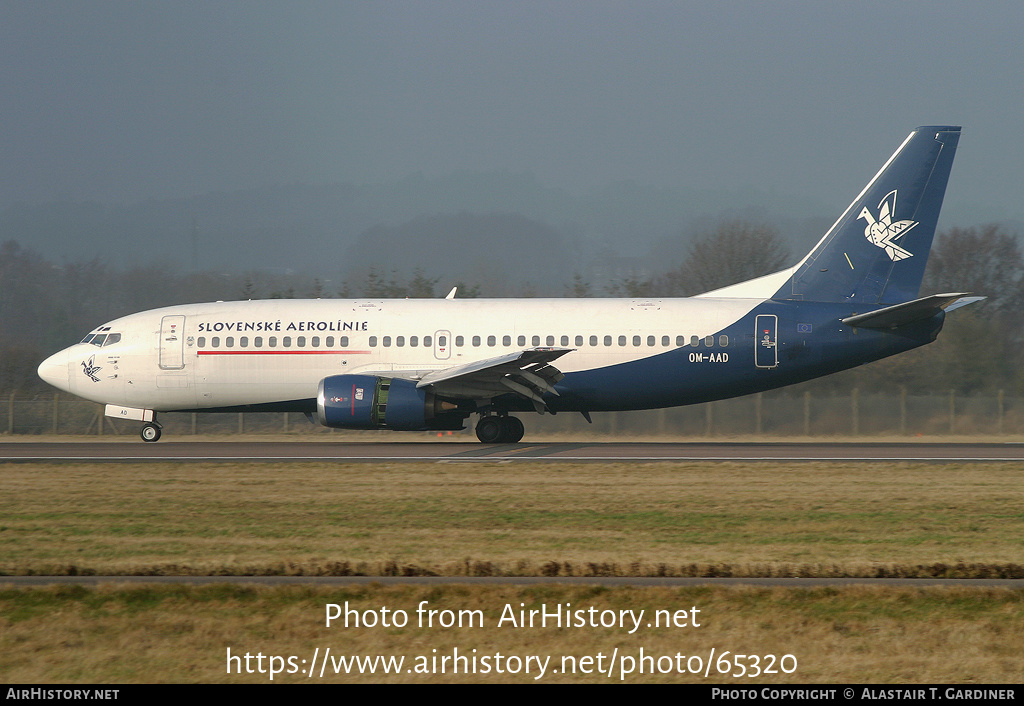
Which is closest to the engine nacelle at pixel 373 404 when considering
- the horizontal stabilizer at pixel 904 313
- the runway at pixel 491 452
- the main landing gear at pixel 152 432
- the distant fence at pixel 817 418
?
the runway at pixel 491 452

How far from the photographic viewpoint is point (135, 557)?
1146 cm

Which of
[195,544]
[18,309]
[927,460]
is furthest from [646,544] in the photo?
[18,309]

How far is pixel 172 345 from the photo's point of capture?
28172 mm

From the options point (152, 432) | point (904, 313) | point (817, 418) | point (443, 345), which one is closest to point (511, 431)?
point (443, 345)

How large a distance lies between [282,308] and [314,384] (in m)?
2.50

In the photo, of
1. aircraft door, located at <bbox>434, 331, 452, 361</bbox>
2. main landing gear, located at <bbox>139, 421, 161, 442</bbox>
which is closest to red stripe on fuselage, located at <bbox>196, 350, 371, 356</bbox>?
aircraft door, located at <bbox>434, 331, 452, 361</bbox>

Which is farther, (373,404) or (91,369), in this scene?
(91,369)

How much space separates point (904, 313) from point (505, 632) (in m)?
19.6

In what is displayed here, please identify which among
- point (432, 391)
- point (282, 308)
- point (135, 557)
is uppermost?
point (282, 308)

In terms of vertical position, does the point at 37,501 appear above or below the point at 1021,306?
below

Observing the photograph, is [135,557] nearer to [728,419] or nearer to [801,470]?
[801,470]

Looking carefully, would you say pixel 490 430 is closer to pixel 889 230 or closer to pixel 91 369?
pixel 91 369

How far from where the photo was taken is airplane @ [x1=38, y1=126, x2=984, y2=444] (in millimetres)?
25859

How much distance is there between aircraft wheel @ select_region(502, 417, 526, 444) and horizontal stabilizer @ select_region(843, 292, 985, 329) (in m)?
8.81
